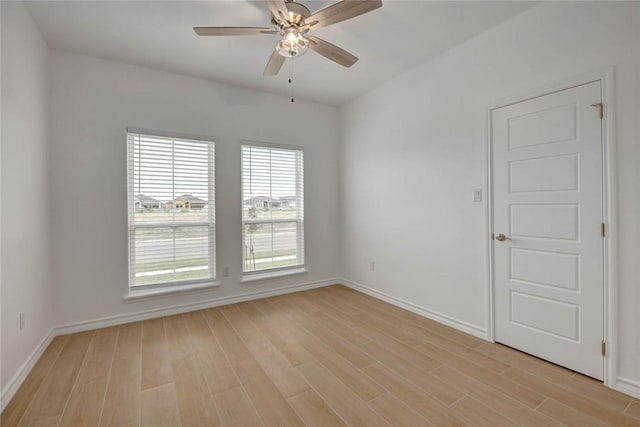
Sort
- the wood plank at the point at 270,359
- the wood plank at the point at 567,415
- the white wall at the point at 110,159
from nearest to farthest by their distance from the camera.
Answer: the wood plank at the point at 567,415, the wood plank at the point at 270,359, the white wall at the point at 110,159

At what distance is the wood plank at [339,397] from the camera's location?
1.69m

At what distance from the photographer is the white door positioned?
6.76 ft

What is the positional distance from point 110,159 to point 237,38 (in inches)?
74.4

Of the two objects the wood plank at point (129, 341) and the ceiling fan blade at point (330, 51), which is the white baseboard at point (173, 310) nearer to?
the wood plank at point (129, 341)

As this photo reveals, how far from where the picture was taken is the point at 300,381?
208 cm

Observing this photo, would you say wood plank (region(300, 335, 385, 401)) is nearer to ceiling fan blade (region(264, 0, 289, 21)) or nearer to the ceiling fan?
the ceiling fan

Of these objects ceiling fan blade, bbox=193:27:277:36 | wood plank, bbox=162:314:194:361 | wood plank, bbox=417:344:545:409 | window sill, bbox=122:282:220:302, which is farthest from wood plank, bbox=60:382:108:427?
ceiling fan blade, bbox=193:27:277:36

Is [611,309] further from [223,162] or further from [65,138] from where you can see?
[65,138]

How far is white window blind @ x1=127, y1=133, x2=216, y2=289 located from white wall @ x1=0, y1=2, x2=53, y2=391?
728mm

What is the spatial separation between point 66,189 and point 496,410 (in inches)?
164

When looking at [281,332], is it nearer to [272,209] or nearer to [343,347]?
[343,347]

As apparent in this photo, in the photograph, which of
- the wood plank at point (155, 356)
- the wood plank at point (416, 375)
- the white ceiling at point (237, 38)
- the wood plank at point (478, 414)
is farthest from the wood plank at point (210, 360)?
the white ceiling at point (237, 38)

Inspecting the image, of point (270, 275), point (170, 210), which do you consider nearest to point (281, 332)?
point (270, 275)

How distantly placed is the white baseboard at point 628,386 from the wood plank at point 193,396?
8.76 ft
